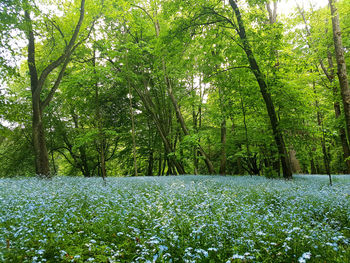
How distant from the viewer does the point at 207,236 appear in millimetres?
3482

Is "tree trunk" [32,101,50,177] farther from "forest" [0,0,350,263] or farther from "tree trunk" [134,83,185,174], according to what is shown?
"tree trunk" [134,83,185,174]

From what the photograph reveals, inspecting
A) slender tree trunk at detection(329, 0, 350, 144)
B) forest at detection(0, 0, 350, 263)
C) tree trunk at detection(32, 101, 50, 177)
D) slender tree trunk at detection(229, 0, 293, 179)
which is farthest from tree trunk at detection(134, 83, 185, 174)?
slender tree trunk at detection(329, 0, 350, 144)

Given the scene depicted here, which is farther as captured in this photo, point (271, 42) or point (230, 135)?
point (230, 135)

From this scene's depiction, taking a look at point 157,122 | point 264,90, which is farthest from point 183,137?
point 264,90

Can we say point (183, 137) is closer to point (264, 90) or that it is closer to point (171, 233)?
point (264, 90)

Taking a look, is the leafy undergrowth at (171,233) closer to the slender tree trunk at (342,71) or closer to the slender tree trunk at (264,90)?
the slender tree trunk at (342,71)

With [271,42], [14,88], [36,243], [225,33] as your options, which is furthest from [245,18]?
[14,88]

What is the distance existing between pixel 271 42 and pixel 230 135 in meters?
9.35

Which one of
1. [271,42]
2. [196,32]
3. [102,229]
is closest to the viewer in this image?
[102,229]

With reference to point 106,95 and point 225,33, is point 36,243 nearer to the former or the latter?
point 225,33

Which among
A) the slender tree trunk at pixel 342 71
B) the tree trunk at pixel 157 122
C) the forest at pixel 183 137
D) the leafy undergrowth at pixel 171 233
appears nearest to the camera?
the leafy undergrowth at pixel 171 233

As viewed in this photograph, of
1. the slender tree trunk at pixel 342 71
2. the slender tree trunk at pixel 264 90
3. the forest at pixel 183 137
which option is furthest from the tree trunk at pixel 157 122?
the slender tree trunk at pixel 342 71

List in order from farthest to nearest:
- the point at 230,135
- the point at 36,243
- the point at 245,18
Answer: the point at 230,135, the point at 245,18, the point at 36,243

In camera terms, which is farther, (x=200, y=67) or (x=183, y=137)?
(x=183, y=137)
